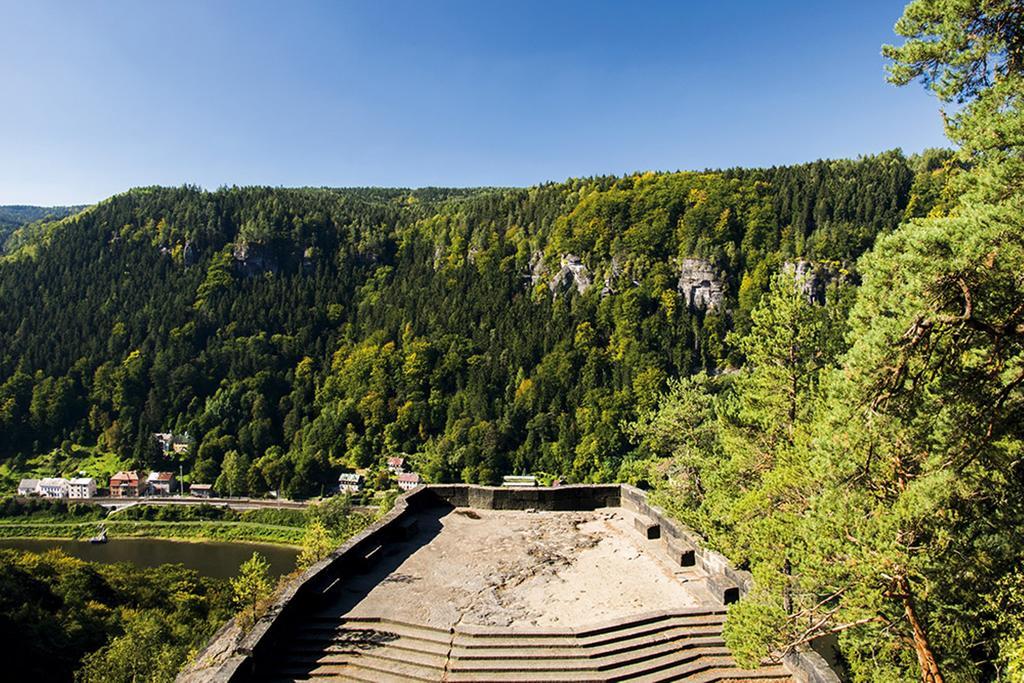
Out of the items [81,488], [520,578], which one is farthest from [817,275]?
[81,488]

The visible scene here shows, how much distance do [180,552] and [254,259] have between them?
304 feet

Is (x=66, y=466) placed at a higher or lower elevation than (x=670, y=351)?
lower

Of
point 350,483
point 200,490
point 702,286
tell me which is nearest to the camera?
point 350,483

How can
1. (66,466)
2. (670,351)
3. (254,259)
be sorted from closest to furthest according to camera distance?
(670,351) → (66,466) → (254,259)

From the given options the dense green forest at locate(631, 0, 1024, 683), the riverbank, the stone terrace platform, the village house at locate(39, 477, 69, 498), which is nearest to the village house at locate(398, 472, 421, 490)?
the riverbank

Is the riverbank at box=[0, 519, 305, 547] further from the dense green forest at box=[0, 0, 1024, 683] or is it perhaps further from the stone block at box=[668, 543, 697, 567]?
the stone block at box=[668, 543, 697, 567]

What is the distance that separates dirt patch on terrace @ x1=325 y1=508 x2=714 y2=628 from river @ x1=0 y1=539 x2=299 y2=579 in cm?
5305

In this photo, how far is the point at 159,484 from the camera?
3568 inches

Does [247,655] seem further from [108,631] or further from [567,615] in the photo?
[108,631]

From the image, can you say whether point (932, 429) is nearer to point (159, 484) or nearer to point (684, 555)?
point (684, 555)

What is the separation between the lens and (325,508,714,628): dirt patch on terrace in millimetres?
10414

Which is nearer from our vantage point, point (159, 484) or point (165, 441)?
point (159, 484)

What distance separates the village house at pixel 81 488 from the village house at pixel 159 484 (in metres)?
7.13

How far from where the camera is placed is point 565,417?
8706 centimetres
